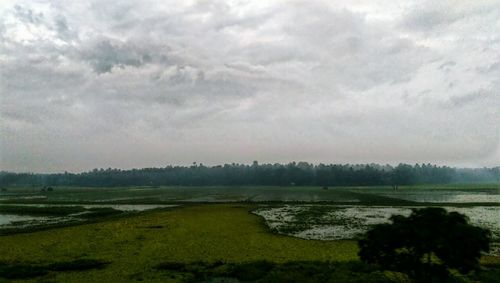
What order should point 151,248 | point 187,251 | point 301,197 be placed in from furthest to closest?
point 301,197 → point 151,248 → point 187,251

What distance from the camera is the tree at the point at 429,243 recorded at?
510 inches

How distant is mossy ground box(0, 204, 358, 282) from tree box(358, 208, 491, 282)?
206 inches

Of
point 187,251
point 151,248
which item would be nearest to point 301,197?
point 151,248

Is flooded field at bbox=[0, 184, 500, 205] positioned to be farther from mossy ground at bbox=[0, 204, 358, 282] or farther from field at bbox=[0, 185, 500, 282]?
mossy ground at bbox=[0, 204, 358, 282]

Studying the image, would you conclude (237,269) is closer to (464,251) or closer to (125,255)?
(125,255)

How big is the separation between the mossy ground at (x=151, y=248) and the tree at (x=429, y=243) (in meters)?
5.23

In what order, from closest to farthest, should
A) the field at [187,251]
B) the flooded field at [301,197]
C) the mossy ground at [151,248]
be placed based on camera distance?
the field at [187,251] < the mossy ground at [151,248] < the flooded field at [301,197]

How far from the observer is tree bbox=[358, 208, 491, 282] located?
1295cm

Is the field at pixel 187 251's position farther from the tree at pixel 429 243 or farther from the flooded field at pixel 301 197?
the flooded field at pixel 301 197

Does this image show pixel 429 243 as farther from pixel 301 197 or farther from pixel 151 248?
pixel 301 197

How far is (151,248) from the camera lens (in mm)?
22656

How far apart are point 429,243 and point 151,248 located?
47.7ft

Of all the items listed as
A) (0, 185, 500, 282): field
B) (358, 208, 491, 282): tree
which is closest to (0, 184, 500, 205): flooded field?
(0, 185, 500, 282): field

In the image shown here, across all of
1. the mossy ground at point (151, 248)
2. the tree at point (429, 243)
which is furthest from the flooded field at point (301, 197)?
the tree at point (429, 243)
